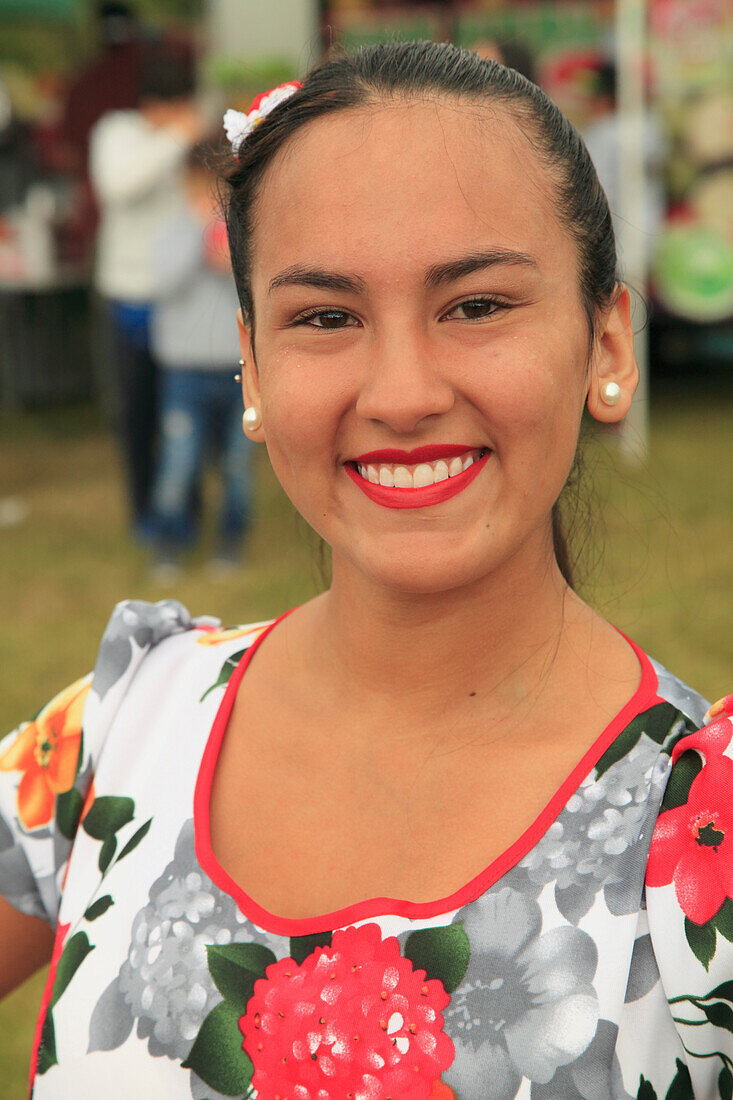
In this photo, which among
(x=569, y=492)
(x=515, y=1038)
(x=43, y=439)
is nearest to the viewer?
(x=515, y=1038)

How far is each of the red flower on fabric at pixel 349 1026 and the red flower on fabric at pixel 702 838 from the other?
23 centimetres

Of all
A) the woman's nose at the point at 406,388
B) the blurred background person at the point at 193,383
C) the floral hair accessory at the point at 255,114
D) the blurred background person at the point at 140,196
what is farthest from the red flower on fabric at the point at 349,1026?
the blurred background person at the point at 140,196

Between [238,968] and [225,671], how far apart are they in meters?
0.36

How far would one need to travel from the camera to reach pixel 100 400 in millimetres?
8586

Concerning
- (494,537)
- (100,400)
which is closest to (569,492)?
(494,537)

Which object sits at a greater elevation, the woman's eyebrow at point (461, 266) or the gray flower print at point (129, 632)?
the woman's eyebrow at point (461, 266)

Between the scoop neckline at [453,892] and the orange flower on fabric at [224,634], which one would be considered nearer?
the scoop neckline at [453,892]

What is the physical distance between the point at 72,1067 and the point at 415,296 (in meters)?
0.82

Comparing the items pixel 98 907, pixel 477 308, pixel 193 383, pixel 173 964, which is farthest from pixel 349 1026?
pixel 193 383

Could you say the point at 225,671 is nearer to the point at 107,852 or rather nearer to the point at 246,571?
the point at 107,852

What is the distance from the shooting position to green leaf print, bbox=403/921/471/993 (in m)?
1.05

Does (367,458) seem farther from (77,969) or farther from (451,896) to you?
(77,969)

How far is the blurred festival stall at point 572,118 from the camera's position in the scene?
20.7 feet

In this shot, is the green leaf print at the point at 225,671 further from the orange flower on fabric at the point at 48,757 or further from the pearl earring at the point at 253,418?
the pearl earring at the point at 253,418
